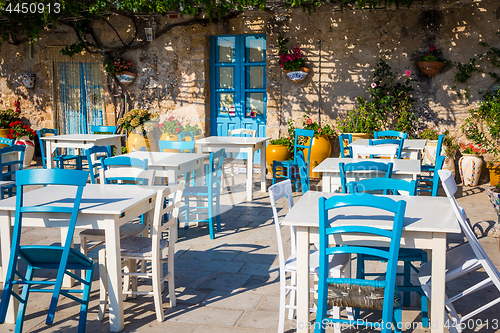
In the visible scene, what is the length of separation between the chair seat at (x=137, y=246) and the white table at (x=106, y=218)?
0.51 ft

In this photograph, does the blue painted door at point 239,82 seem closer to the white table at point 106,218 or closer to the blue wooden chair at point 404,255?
the white table at point 106,218

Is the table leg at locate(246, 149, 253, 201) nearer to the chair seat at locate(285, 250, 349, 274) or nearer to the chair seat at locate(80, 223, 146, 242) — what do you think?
the chair seat at locate(80, 223, 146, 242)

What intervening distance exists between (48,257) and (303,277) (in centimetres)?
145

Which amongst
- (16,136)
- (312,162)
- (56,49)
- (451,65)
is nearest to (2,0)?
(56,49)

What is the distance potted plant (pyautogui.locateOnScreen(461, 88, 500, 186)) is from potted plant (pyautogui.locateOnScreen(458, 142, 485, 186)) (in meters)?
0.19

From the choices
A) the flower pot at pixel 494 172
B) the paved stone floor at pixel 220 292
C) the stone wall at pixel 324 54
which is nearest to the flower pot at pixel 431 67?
the stone wall at pixel 324 54

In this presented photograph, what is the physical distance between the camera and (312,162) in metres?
8.03

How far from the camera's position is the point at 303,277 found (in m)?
2.39

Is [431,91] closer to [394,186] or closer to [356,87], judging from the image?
[356,87]

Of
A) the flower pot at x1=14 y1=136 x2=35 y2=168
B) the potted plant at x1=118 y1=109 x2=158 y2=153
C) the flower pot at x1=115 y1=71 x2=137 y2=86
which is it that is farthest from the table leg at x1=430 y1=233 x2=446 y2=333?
the flower pot at x1=14 y1=136 x2=35 y2=168

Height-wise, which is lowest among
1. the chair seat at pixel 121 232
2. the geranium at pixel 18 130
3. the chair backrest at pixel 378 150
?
the chair seat at pixel 121 232

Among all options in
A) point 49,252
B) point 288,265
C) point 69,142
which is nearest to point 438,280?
point 288,265

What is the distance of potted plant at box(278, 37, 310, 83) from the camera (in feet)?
27.2

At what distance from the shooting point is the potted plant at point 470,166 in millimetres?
Result: 7286
